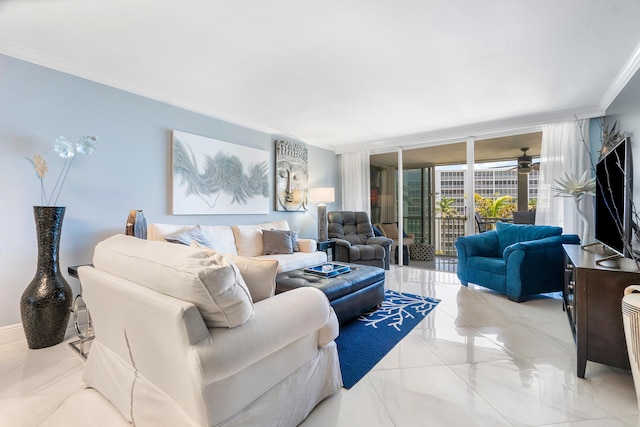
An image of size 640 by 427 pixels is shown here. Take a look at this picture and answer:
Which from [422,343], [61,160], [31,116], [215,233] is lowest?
[422,343]

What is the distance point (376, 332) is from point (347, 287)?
0.45 meters

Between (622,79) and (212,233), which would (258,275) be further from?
(622,79)

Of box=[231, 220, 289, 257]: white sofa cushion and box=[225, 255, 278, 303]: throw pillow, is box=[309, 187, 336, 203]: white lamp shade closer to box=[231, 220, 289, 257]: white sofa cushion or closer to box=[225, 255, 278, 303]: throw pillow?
box=[231, 220, 289, 257]: white sofa cushion

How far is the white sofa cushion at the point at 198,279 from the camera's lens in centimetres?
104

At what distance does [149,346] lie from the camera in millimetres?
1205

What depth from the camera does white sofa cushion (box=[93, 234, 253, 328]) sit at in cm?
104

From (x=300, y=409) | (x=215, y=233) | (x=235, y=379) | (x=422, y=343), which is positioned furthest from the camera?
(x=215, y=233)

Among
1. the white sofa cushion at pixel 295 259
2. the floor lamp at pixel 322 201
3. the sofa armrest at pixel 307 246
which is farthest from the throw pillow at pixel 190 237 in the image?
the floor lamp at pixel 322 201

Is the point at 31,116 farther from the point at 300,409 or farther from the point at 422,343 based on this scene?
the point at 422,343

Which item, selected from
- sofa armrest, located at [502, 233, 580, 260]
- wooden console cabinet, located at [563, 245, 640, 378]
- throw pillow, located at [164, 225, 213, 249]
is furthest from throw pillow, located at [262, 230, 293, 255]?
wooden console cabinet, located at [563, 245, 640, 378]

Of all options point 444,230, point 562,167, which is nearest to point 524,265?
point 562,167

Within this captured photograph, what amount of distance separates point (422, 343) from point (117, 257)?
217 cm


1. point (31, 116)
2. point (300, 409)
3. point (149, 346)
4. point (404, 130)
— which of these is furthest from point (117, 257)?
point (404, 130)

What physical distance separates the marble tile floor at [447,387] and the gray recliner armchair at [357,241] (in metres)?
1.92
